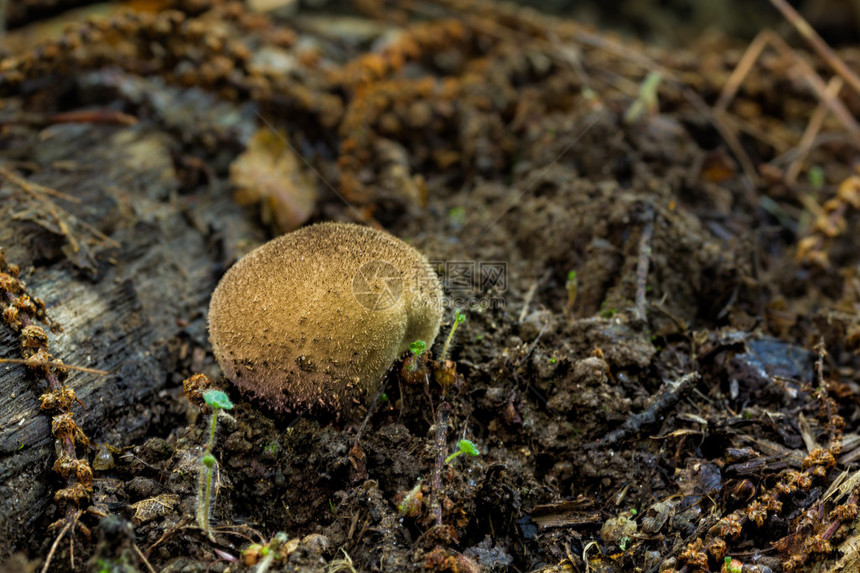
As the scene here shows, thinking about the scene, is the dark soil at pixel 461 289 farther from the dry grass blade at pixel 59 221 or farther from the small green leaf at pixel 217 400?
the small green leaf at pixel 217 400

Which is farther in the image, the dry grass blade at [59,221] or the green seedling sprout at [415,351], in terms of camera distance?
the dry grass blade at [59,221]

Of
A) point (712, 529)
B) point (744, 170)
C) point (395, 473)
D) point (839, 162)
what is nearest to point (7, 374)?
point (395, 473)

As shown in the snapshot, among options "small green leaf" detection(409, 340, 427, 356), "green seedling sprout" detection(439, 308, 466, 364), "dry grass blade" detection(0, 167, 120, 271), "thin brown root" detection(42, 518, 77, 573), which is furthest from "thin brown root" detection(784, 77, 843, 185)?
"thin brown root" detection(42, 518, 77, 573)

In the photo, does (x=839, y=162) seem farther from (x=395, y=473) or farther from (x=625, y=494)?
(x=395, y=473)

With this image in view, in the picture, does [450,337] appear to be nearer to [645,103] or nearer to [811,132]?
[645,103]

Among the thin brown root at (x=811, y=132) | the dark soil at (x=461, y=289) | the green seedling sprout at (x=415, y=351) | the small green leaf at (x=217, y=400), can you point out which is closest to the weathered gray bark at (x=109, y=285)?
the dark soil at (x=461, y=289)

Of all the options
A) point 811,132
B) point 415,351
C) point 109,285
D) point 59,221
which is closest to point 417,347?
point 415,351
